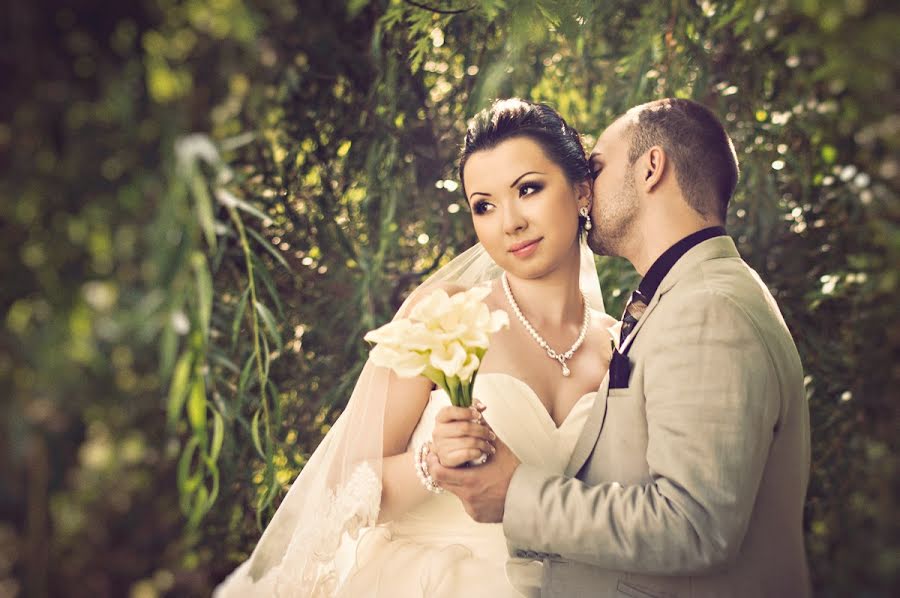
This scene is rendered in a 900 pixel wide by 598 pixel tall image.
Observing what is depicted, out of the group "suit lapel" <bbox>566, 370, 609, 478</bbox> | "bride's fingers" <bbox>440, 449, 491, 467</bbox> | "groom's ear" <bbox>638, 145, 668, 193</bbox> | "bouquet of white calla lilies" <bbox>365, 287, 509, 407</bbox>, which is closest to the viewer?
"bouquet of white calla lilies" <bbox>365, 287, 509, 407</bbox>

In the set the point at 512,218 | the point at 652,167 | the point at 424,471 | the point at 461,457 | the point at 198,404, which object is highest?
the point at 652,167

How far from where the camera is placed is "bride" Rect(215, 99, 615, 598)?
7.02ft

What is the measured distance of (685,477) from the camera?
167 cm

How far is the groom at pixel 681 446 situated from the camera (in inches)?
66.0

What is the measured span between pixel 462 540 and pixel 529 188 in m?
1.08

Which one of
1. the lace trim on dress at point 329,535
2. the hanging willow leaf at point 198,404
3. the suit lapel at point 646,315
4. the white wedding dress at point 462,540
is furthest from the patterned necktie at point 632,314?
the hanging willow leaf at point 198,404

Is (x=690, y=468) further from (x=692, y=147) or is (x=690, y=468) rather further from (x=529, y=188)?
(x=529, y=188)

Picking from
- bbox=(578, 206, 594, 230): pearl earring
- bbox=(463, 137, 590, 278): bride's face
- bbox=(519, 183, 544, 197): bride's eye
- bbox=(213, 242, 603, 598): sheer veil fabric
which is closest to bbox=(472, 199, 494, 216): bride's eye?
bbox=(463, 137, 590, 278): bride's face

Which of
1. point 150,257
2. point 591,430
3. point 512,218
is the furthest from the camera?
point 512,218

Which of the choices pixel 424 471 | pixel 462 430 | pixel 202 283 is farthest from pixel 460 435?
pixel 202 283

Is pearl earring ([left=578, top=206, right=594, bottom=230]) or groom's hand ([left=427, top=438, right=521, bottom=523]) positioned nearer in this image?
groom's hand ([left=427, top=438, right=521, bottom=523])

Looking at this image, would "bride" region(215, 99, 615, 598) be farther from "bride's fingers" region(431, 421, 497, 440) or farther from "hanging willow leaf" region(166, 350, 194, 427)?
"hanging willow leaf" region(166, 350, 194, 427)

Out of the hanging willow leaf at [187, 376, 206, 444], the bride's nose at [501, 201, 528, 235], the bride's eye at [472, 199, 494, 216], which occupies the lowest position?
the hanging willow leaf at [187, 376, 206, 444]

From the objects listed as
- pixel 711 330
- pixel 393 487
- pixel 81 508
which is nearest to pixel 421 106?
pixel 393 487
